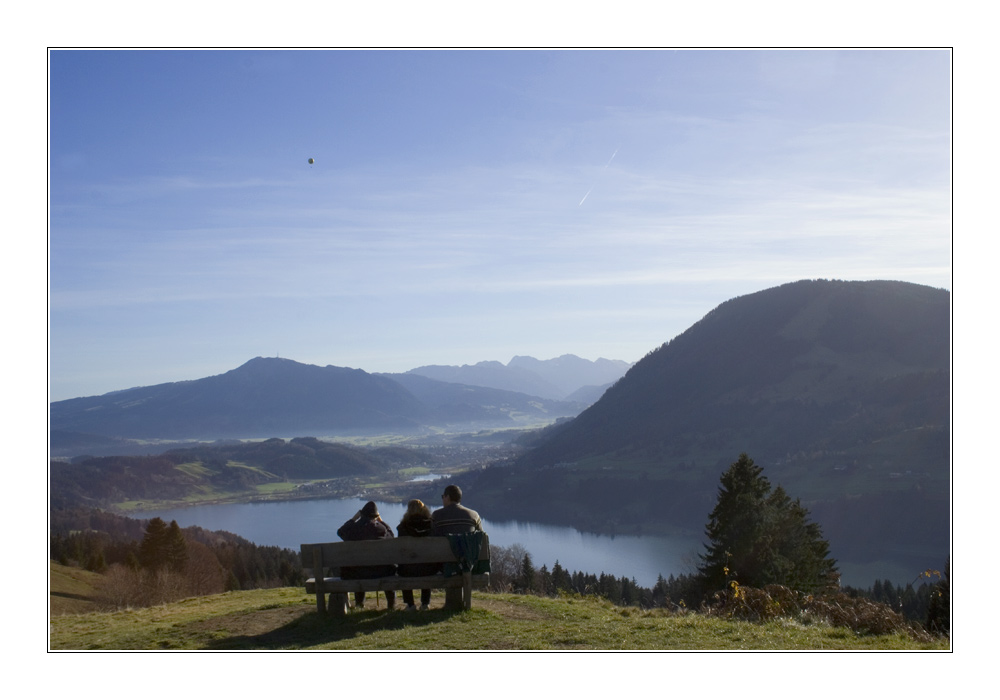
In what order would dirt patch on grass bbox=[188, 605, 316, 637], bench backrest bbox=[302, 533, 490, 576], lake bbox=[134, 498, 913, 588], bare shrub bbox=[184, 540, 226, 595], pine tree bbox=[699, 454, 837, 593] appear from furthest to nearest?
lake bbox=[134, 498, 913, 588]
bare shrub bbox=[184, 540, 226, 595]
pine tree bbox=[699, 454, 837, 593]
bench backrest bbox=[302, 533, 490, 576]
dirt patch on grass bbox=[188, 605, 316, 637]

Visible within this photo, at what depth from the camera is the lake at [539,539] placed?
84938 millimetres

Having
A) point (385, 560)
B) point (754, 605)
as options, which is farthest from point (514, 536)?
point (385, 560)

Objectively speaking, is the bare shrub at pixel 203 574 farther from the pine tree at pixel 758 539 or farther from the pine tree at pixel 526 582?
the pine tree at pixel 758 539

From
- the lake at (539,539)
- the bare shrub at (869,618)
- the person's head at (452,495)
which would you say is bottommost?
the lake at (539,539)

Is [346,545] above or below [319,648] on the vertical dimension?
above

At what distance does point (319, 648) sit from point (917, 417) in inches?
6729

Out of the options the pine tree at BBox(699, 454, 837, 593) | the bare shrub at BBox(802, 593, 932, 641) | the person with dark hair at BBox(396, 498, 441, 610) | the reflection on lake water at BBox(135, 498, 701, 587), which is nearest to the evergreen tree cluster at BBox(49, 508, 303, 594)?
the pine tree at BBox(699, 454, 837, 593)

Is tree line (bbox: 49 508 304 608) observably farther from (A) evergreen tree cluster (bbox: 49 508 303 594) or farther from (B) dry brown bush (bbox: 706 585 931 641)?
(B) dry brown bush (bbox: 706 585 931 641)

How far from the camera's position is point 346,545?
772cm

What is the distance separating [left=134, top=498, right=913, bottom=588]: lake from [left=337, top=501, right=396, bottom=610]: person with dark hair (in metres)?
68.7

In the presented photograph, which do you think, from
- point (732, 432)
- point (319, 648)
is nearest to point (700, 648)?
point (319, 648)

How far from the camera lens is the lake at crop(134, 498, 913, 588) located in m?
84.9

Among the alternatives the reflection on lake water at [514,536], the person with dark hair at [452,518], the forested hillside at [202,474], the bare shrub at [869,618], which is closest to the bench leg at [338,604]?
the person with dark hair at [452,518]
